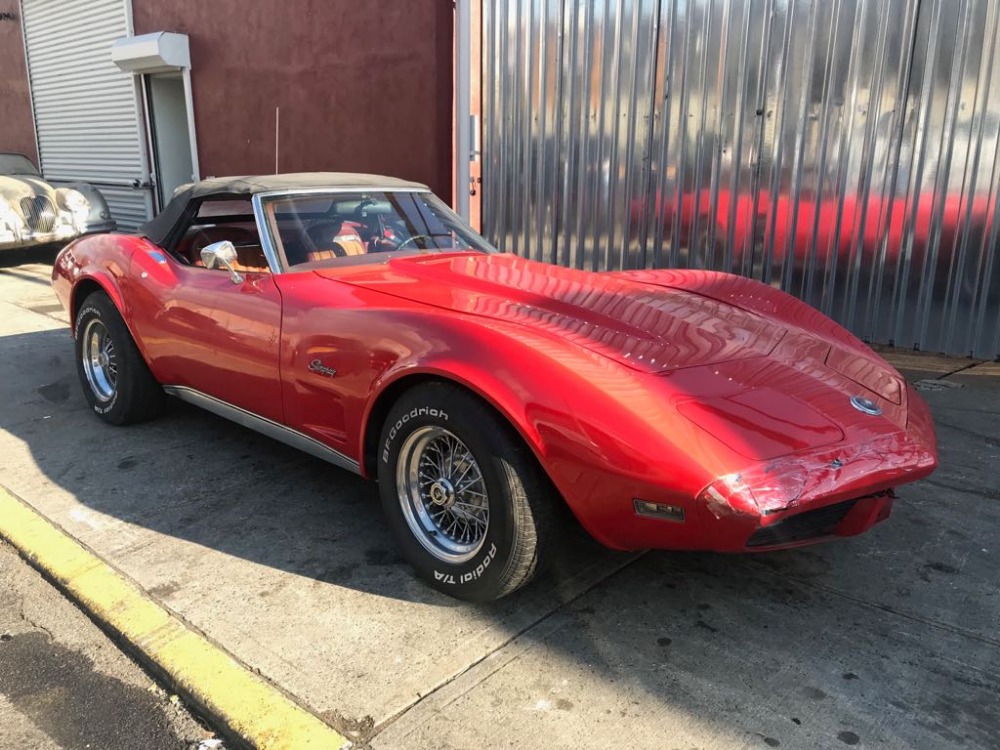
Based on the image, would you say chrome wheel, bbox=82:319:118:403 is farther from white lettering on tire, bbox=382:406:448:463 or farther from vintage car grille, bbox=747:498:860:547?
vintage car grille, bbox=747:498:860:547

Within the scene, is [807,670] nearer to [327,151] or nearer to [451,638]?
[451,638]

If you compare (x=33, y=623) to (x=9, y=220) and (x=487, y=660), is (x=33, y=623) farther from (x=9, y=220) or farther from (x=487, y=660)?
(x=9, y=220)

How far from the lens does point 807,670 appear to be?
7.60 feet

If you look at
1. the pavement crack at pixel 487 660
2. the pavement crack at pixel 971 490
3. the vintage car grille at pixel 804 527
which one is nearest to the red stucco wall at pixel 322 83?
the pavement crack at pixel 971 490

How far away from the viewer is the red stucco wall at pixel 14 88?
15.2m

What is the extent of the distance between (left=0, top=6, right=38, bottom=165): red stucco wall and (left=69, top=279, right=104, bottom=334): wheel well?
13.1 meters

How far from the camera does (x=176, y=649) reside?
96.3 inches

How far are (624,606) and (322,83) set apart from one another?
320 inches

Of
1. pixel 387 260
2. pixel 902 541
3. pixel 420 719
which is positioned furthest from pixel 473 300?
pixel 902 541

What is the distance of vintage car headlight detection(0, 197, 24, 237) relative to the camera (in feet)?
31.2

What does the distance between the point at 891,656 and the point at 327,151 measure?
8.46 m

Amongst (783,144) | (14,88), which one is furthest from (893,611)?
(14,88)

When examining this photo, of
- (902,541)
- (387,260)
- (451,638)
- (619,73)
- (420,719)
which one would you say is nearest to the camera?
(420,719)

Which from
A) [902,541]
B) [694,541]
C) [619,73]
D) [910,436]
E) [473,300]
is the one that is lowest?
[902,541]
